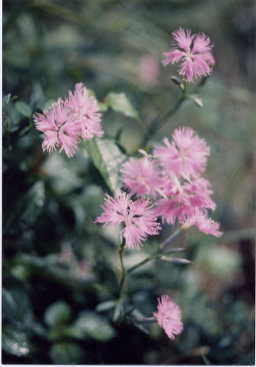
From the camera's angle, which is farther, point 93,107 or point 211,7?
point 211,7

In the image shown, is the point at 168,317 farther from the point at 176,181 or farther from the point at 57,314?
the point at 57,314

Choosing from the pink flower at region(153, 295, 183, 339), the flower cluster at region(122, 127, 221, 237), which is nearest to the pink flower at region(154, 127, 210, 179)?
the flower cluster at region(122, 127, 221, 237)

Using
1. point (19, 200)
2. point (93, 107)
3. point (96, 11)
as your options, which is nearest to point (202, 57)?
point (93, 107)

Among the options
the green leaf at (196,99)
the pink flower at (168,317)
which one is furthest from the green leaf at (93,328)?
the green leaf at (196,99)

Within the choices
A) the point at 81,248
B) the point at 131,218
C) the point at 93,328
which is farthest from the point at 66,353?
the point at 131,218

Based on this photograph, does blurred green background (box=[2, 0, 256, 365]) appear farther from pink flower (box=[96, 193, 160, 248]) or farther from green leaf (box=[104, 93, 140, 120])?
pink flower (box=[96, 193, 160, 248])

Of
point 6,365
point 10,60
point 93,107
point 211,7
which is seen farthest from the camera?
point 211,7

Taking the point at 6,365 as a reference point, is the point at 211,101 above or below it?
above

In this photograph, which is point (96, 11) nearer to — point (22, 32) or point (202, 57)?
point (22, 32)
